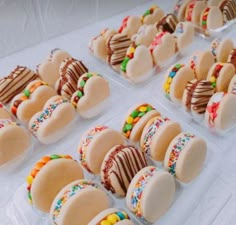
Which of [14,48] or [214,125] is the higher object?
[14,48]

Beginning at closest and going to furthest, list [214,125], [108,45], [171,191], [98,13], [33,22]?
[171,191]
[214,125]
[108,45]
[33,22]
[98,13]

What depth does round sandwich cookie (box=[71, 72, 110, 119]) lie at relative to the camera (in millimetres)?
885

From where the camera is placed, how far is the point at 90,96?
2.92 feet

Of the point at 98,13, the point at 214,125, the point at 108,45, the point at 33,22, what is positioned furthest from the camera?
the point at 98,13

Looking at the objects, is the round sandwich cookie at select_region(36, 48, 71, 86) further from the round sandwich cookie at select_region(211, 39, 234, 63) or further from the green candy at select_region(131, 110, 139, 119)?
the round sandwich cookie at select_region(211, 39, 234, 63)

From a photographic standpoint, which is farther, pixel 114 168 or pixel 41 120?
pixel 41 120

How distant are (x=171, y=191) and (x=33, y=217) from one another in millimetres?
287

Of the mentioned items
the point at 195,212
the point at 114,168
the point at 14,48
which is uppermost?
the point at 14,48

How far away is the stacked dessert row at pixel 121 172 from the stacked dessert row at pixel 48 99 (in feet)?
0.42

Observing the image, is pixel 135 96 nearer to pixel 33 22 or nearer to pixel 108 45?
pixel 108 45

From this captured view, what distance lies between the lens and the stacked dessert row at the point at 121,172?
0.61 meters

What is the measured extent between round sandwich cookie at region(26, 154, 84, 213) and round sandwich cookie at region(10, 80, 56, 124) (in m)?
0.24

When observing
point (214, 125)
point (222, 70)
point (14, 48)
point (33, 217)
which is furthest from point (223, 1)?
point (33, 217)

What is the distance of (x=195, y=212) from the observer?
684 mm
